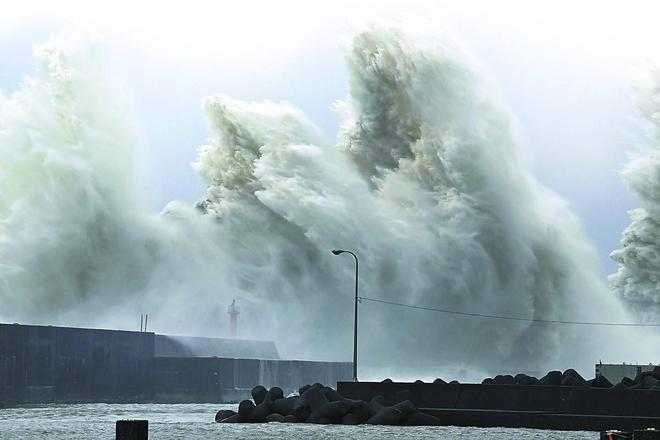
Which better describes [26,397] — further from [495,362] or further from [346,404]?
[495,362]

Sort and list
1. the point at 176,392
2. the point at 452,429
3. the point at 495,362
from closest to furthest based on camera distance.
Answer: the point at 452,429
the point at 176,392
the point at 495,362

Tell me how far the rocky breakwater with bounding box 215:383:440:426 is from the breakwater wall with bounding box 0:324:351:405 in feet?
58.2

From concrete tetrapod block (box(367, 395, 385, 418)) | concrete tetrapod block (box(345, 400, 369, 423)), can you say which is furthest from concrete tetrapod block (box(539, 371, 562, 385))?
concrete tetrapod block (box(345, 400, 369, 423))

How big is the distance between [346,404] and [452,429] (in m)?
4.06

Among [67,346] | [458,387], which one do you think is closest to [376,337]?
[67,346]

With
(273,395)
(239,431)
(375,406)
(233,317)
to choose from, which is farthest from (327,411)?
(233,317)

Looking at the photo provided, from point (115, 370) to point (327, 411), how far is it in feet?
85.2

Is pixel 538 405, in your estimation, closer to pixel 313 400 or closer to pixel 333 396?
pixel 333 396

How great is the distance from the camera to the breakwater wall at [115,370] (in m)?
53.0

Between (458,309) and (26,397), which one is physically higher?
(458,309)

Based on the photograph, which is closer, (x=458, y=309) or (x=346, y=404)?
(x=346, y=404)

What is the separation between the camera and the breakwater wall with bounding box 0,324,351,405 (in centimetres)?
5303

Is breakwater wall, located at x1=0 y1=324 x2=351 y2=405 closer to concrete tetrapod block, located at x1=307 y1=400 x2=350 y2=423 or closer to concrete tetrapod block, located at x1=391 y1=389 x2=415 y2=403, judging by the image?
concrete tetrapod block, located at x1=307 y1=400 x2=350 y2=423

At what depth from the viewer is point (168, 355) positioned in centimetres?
6781
